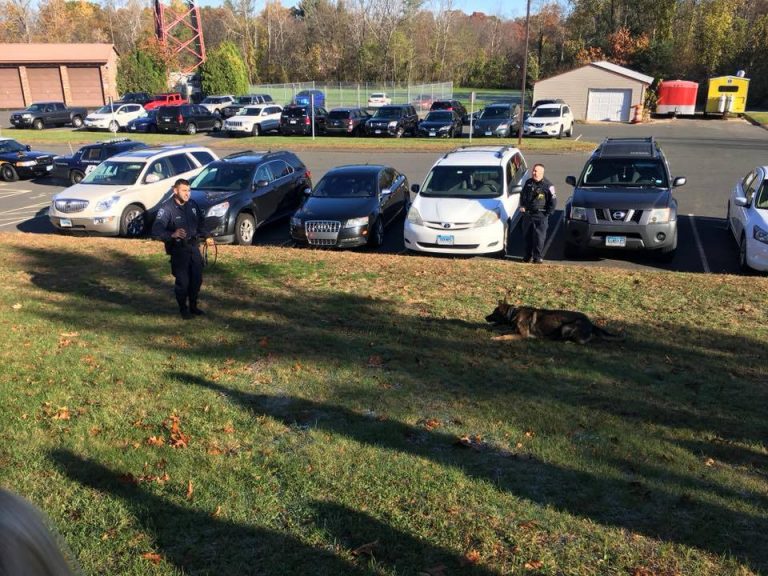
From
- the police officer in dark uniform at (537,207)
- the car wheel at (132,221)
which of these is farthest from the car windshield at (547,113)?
the car wheel at (132,221)

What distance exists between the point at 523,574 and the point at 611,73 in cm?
4296

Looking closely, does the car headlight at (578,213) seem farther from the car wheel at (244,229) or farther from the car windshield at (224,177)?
the car windshield at (224,177)

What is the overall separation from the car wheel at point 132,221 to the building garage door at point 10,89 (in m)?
48.6

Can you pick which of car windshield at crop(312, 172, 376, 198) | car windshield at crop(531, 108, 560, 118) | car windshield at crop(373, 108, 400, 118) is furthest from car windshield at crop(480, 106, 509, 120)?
car windshield at crop(312, 172, 376, 198)

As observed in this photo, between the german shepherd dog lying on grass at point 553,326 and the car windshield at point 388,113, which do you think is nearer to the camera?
the german shepherd dog lying on grass at point 553,326

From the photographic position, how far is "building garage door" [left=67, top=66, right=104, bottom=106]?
2093 inches

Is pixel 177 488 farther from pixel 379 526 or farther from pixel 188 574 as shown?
pixel 379 526

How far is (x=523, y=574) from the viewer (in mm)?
3223

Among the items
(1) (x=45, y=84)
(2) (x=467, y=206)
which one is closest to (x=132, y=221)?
(2) (x=467, y=206)

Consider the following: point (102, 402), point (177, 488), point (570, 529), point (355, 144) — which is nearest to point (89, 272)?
point (102, 402)

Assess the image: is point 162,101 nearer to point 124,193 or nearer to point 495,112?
point 495,112

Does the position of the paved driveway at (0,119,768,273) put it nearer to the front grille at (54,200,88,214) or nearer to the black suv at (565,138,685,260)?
the black suv at (565,138,685,260)

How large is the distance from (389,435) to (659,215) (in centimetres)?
768

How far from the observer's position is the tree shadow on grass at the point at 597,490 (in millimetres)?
3518
